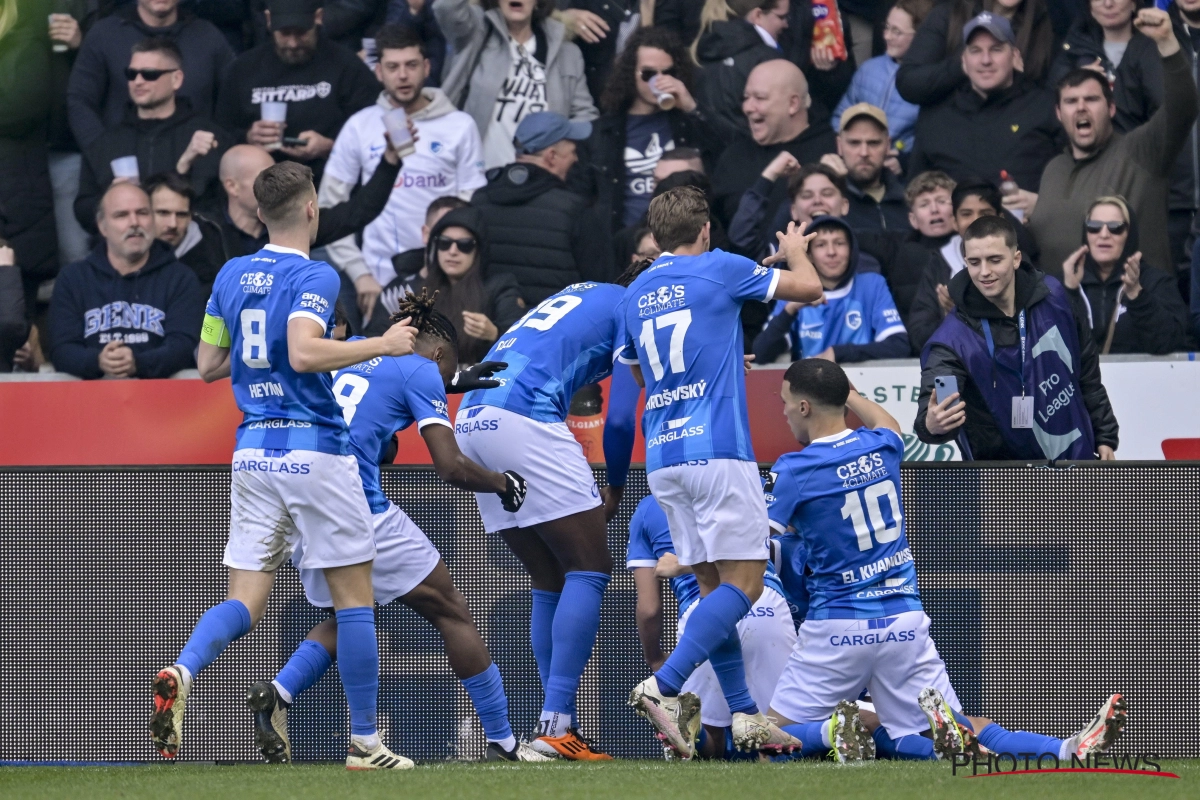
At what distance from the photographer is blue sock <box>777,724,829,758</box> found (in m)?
5.43

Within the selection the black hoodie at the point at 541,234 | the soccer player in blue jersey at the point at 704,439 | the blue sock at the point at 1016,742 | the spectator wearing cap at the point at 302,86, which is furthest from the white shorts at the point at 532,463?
the spectator wearing cap at the point at 302,86

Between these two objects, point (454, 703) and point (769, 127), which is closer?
point (454, 703)

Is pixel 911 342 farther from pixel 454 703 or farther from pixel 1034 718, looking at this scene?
pixel 454 703

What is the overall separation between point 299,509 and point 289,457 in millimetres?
186

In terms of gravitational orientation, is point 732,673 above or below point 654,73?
below

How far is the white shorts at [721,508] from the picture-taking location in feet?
17.6

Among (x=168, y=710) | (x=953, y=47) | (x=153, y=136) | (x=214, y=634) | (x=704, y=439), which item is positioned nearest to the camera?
(x=168, y=710)

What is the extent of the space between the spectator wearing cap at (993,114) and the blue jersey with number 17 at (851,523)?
3.88 m

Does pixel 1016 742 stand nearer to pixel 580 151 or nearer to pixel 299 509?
pixel 299 509

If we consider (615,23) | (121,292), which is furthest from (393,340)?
(615,23)

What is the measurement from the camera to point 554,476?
580cm

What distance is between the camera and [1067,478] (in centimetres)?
602

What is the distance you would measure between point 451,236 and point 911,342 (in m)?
2.77

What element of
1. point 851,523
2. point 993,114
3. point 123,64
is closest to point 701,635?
point 851,523
